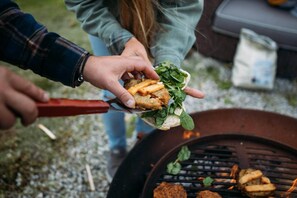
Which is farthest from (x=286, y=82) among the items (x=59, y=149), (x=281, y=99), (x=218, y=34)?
(x=59, y=149)

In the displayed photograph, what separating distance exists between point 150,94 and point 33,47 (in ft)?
1.88

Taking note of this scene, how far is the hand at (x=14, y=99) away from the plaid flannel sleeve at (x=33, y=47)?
53 centimetres

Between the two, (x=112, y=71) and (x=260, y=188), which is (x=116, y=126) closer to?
(x=112, y=71)

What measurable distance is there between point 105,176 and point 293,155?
151cm

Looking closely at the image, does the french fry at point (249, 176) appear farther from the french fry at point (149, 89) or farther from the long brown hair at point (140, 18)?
the long brown hair at point (140, 18)

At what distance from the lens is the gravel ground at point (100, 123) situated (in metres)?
2.62

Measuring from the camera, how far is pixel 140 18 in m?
1.79

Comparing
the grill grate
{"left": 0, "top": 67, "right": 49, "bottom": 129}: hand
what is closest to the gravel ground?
the grill grate

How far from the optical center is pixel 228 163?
1.92 meters

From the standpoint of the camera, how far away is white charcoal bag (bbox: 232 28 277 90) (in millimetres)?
3336

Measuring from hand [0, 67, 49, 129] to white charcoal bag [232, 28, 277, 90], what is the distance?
2831mm

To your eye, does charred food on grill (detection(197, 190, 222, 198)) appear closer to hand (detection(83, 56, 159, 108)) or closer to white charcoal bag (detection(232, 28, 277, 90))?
hand (detection(83, 56, 159, 108))

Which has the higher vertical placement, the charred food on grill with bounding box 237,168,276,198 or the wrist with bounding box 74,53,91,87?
the wrist with bounding box 74,53,91,87

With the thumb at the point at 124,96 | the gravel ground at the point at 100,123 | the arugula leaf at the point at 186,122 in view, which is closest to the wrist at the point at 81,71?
the thumb at the point at 124,96
